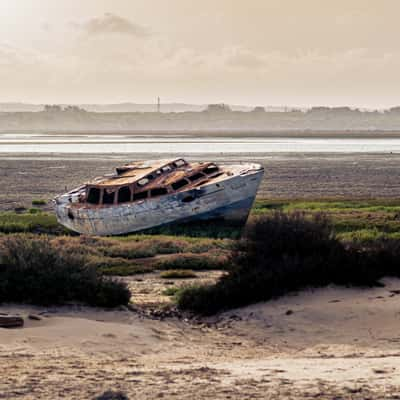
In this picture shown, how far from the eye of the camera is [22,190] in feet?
147

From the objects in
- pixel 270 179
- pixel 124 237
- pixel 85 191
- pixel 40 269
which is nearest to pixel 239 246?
pixel 40 269

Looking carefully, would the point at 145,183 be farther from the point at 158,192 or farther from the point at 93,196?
the point at 93,196

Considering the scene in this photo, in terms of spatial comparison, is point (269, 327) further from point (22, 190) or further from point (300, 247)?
point (22, 190)

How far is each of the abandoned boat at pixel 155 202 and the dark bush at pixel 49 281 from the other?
11759mm

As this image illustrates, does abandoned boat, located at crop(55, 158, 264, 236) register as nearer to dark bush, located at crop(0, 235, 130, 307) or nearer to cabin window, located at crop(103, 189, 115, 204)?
cabin window, located at crop(103, 189, 115, 204)

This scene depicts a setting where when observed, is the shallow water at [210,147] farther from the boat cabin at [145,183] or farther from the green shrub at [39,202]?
the boat cabin at [145,183]

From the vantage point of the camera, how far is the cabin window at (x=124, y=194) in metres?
26.2

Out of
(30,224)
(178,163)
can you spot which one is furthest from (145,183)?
(30,224)

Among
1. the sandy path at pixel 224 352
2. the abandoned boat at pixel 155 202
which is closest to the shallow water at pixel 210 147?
the abandoned boat at pixel 155 202

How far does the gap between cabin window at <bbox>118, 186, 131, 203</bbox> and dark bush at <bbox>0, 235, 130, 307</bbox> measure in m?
12.1

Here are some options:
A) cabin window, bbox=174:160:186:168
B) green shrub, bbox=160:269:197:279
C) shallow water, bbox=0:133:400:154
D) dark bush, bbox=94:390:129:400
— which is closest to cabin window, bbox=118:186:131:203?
cabin window, bbox=174:160:186:168

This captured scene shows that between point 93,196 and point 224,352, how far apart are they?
16.0m

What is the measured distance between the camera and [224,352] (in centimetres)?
1128

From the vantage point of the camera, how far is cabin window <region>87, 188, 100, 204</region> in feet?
87.0
